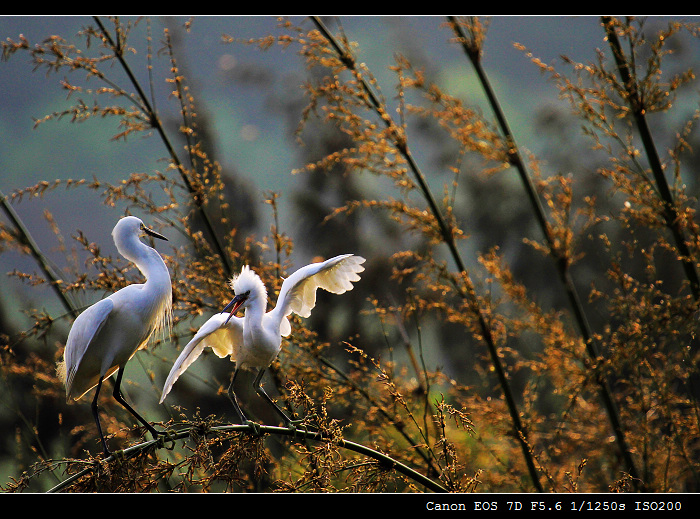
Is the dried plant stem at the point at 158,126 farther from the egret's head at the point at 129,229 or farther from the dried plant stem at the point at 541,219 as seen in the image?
the dried plant stem at the point at 541,219

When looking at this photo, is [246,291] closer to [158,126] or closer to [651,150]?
[158,126]

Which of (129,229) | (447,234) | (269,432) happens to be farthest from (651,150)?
(129,229)

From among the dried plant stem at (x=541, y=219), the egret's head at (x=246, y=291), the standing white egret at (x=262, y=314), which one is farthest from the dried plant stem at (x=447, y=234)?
the egret's head at (x=246, y=291)

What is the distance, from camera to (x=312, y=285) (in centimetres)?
144

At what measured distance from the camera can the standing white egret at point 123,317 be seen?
1.35m

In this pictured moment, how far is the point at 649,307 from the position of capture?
58.7 inches

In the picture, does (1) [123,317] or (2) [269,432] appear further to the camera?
(1) [123,317]

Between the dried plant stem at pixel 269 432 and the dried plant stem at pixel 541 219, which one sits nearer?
the dried plant stem at pixel 269 432

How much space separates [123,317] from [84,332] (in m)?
0.09

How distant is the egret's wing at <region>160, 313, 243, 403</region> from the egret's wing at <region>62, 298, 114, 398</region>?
0.20 metres

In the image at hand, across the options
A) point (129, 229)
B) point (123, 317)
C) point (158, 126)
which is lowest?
point (123, 317)
